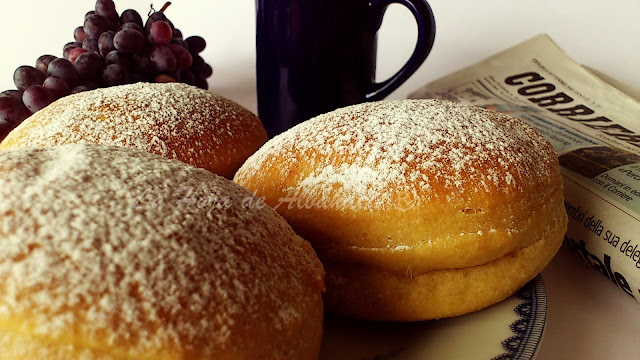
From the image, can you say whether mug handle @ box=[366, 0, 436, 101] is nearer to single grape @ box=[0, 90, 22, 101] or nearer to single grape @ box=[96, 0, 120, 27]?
single grape @ box=[96, 0, 120, 27]


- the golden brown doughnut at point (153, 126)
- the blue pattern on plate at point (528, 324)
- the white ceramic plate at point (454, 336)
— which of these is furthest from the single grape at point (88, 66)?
the blue pattern on plate at point (528, 324)

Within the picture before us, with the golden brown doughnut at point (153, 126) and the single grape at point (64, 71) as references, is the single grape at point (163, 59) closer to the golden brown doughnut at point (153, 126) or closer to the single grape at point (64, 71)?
the single grape at point (64, 71)

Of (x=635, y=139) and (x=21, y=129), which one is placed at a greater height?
(x=21, y=129)

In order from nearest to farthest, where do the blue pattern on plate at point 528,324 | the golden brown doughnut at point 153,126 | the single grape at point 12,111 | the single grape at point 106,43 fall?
the blue pattern on plate at point 528,324 < the golden brown doughnut at point 153,126 < the single grape at point 12,111 < the single grape at point 106,43

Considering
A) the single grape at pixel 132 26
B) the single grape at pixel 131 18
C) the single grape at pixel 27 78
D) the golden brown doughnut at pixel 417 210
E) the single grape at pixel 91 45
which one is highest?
the single grape at pixel 131 18

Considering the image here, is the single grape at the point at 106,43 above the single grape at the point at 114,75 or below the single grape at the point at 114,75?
above

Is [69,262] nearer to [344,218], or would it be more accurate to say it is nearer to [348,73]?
[344,218]

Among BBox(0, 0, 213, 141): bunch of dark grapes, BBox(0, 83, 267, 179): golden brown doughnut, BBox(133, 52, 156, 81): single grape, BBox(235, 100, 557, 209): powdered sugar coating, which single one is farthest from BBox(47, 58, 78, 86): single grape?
BBox(235, 100, 557, 209): powdered sugar coating

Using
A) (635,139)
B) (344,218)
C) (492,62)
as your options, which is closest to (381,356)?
(344,218)
